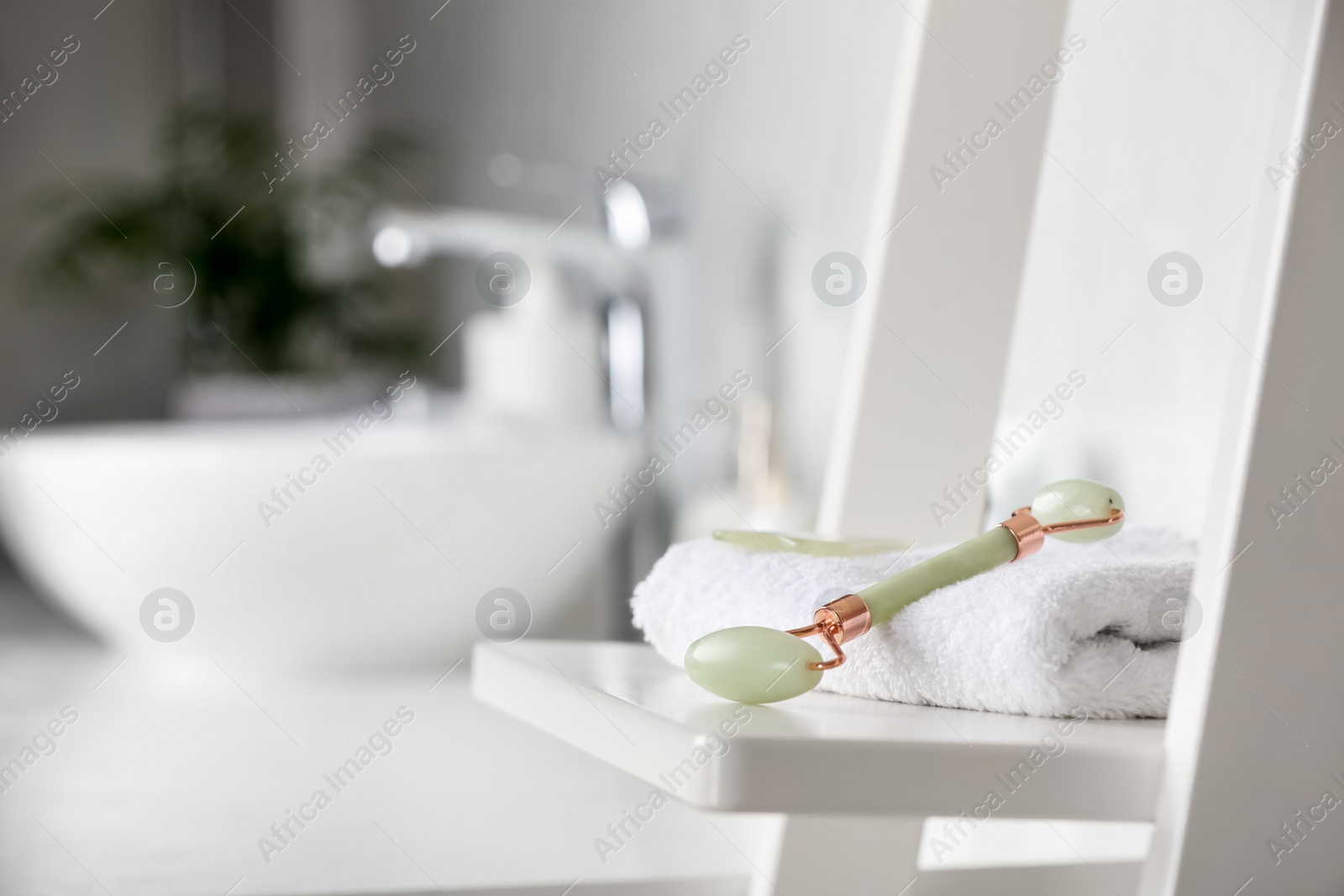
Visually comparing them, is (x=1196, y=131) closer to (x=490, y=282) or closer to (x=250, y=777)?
(x=250, y=777)

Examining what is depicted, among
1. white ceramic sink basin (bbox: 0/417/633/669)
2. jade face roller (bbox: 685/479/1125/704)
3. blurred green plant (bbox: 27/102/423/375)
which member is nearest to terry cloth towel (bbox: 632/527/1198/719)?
jade face roller (bbox: 685/479/1125/704)

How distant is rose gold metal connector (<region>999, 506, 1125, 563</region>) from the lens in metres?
0.34

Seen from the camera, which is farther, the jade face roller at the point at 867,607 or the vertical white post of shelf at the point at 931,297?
the vertical white post of shelf at the point at 931,297

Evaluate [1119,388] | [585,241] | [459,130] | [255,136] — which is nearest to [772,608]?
[1119,388]

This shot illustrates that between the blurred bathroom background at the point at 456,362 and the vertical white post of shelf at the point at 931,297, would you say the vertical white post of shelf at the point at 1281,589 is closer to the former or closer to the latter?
the blurred bathroom background at the point at 456,362

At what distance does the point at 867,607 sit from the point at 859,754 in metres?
0.06

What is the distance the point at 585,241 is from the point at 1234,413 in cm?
109

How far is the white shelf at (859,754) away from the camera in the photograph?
249 millimetres

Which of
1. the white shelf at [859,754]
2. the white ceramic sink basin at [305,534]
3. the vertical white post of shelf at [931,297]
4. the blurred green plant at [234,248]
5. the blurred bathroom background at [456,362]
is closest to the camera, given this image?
the white shelf at [859,754]

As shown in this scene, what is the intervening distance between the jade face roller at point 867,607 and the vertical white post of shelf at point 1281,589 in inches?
2.3

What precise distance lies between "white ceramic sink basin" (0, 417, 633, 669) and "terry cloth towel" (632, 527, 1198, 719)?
88cm

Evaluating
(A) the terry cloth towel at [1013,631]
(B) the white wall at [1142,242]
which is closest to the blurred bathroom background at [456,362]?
(B) the white wall at [1142,242]

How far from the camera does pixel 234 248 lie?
81.7 inches

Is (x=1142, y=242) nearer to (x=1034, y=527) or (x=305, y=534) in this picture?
(x=1034, y=527)
